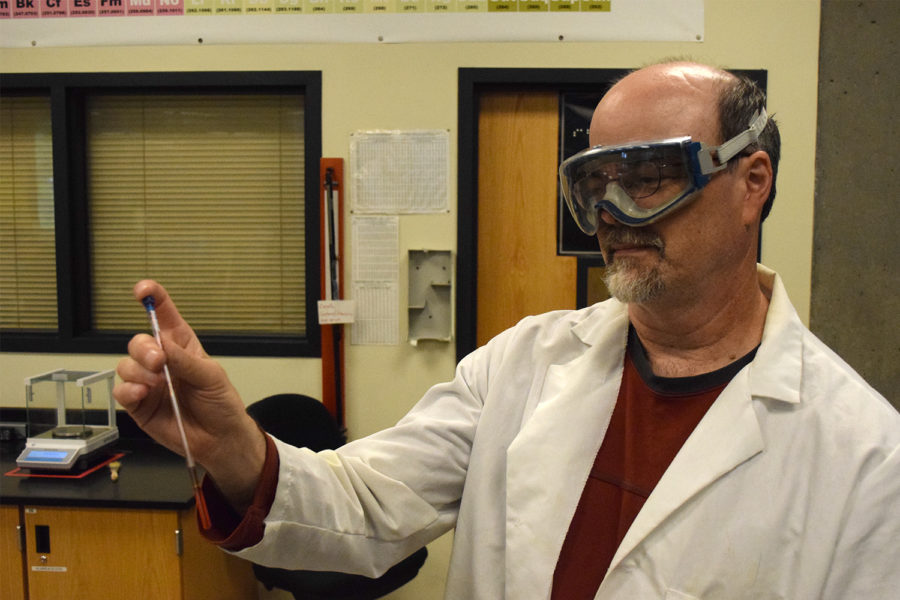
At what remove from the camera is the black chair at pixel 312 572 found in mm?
1933

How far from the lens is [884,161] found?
2.31 meters

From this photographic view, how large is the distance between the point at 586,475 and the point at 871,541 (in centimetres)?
40

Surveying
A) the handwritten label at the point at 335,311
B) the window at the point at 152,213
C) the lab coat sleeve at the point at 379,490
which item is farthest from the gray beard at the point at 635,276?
the window at the point at 152,213

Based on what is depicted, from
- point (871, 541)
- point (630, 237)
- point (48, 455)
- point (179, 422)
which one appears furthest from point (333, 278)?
point (871, 541)

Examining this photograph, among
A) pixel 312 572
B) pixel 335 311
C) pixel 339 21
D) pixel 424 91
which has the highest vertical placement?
pixel 339 21

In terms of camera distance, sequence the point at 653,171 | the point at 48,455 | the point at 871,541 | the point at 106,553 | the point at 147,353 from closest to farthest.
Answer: the point at 147,353, the point at 871,541, the point at 653,171, the point at 106,553, the point at 48,455

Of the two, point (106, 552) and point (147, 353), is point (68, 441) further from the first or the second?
point (147, 353)

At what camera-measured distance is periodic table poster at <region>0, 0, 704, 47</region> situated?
232cm

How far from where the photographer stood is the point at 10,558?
1931 millimetres

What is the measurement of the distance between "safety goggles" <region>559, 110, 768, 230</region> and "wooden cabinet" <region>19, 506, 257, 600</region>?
160cm

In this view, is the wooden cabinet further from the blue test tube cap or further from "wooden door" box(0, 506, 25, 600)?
the blue test tube cap

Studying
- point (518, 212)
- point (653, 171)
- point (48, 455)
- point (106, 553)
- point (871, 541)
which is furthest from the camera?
point (518, 212)

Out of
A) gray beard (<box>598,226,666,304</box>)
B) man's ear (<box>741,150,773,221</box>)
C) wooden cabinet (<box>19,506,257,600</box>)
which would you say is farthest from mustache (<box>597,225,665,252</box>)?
wooden cabinet (<box>19,506,257,600</box>)

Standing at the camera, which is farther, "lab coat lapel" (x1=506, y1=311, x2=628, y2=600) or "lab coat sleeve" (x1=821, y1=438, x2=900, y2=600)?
"lab coat lapel" (x1=506, y1=311, x2=628, y2=600)
